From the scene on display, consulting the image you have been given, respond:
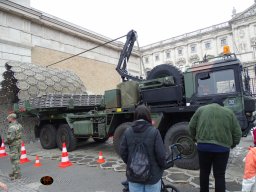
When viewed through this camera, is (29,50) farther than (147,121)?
Yes

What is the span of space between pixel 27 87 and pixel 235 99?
26.8 ft

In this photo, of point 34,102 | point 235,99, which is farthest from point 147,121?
point 34,102

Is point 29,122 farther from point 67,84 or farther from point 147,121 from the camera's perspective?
point 147,121

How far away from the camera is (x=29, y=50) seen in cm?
1438

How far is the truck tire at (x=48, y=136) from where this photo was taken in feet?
32.7

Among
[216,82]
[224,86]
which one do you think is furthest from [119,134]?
[224,86]

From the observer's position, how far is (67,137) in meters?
9.35

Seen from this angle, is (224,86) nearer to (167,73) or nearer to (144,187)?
(167,73)

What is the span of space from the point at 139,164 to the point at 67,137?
7176 mm

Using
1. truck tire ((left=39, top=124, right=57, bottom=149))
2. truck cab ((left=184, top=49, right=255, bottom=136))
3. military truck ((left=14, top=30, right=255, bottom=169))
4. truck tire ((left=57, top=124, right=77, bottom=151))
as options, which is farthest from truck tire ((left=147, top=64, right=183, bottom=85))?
truck tire ((left=39, top=124, right=57, bottom=149))

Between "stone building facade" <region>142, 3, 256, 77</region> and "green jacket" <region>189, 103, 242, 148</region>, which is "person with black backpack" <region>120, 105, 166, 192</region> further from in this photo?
"stone building facade" <region>142, 3, 256, 77</region>

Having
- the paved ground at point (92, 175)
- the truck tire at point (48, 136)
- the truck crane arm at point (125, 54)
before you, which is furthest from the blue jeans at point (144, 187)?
the truck tire at point (48, 136)

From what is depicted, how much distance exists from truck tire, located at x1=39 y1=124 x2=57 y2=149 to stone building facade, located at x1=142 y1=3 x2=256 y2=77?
165ft

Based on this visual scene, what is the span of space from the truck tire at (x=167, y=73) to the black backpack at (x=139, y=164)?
409 centimetres
